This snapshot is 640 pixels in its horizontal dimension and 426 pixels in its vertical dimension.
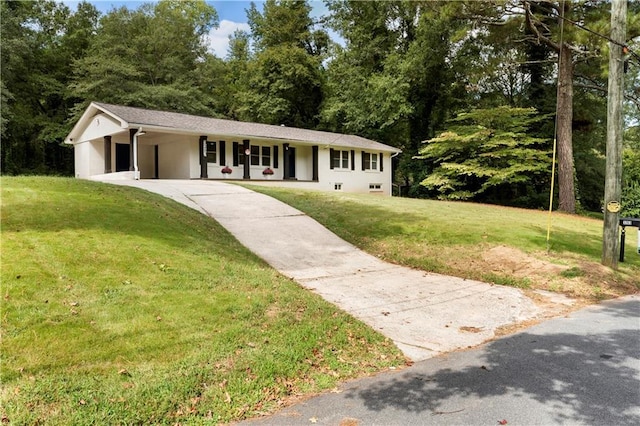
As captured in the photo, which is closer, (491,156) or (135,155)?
(135,155)

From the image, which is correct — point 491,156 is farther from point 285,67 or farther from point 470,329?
point 285,67

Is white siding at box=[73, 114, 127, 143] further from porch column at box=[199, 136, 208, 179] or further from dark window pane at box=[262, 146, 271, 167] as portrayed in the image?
dark window pane at box=[262, 146, 271, 167]

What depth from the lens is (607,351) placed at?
4332mm

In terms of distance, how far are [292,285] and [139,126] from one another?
47.1 feet

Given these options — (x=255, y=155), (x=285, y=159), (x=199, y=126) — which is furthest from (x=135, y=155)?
(x=285, y=159)

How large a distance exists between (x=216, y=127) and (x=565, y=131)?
1659 cm

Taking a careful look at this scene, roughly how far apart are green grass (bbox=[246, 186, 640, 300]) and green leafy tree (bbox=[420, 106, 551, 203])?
714 centimetres

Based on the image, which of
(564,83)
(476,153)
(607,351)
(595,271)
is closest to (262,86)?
(476,153)

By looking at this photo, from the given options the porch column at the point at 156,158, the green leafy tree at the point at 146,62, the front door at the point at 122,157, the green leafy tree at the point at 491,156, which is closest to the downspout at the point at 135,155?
the front door at the point at 122,157

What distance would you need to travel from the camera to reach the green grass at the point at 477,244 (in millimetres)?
7746

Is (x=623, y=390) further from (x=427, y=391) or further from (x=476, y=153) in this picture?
(x=476, y=153)

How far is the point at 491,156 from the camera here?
70.4 ft

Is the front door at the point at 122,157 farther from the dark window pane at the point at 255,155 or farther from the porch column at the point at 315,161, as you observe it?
the porch column at the point at 315,161

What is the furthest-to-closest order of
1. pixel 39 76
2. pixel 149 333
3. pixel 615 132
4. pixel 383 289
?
pixel 39 76 → pixel 615 132 → pixel 383 289 → pixel 149 333
